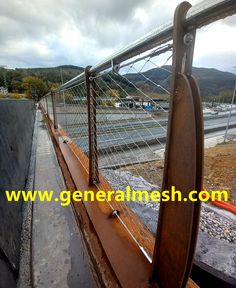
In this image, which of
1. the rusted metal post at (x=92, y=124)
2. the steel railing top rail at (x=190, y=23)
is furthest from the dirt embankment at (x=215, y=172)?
the steel railing top rail at (x=190, y=23)

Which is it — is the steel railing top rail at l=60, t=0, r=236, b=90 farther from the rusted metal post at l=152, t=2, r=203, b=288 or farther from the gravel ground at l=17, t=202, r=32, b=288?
the gravel ground at l=17, t=202, r=32, b=288

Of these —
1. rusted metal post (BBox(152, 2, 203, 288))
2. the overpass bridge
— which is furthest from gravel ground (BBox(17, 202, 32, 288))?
rusted metal post (BBox(152, 2, 203, 288))

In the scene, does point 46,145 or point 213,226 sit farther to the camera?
point 46,145

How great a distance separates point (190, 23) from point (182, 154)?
1.06 ft

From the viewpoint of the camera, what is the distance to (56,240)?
1.19m

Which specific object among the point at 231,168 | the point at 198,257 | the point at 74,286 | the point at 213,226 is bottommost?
the point at 231,168

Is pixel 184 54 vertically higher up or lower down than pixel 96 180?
higher up

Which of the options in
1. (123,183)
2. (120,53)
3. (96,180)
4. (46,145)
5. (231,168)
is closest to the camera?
(120,53)

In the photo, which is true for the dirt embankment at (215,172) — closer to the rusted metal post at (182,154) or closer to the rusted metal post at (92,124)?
the rusted metal post at (92,124)

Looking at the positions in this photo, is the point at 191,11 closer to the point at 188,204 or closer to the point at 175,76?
the point at 175,76

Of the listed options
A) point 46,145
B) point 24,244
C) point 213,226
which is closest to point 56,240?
point 24,244

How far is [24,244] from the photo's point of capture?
1167 millimetres

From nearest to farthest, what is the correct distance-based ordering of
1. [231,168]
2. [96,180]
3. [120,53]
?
[120,53] < [96,180] < [231,168]

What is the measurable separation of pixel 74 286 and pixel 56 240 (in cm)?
33
